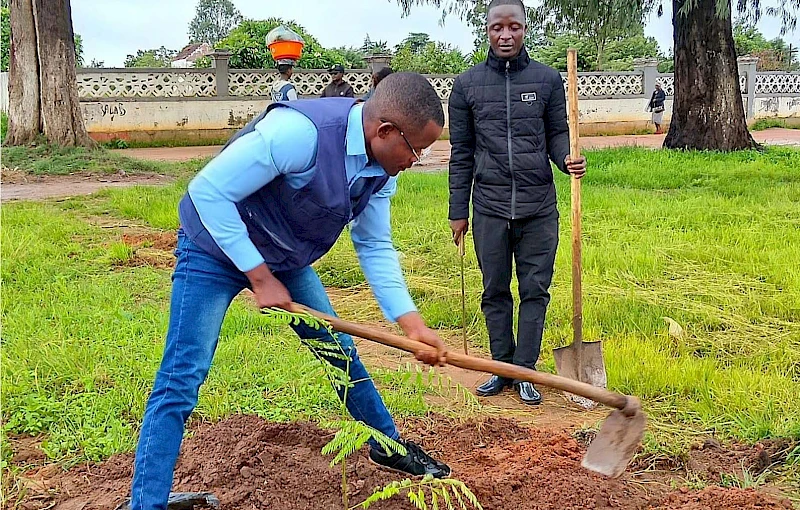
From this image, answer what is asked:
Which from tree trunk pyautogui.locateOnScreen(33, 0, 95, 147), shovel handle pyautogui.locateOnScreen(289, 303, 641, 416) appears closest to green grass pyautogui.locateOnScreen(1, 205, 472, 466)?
shovel handle pyautogui.locateOnScreen(289, 303, 641, 416)

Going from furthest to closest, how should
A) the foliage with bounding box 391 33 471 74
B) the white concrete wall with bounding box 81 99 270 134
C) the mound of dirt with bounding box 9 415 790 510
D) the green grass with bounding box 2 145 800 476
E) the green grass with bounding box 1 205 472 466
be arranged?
the foliage with bounding box 391 33 471 74 < the white concrete wall with bounding box 81 99 270 134 < the green grass with bounding box 2 145 800 476 < the green grass with bounding box 1 205 472 466 < the mound of dirt with bounding box 9 415 790 510

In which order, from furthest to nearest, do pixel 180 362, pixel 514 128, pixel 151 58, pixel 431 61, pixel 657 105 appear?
pixel 151 58 < pixel 431 61 < pixel 657 105 < pixel 514 128 < pixel 180 362

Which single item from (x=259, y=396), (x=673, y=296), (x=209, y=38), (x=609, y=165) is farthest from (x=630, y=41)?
(x=209, y=38)

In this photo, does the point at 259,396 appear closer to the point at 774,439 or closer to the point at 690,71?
the point at 774,439

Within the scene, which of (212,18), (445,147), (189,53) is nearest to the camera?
(445,147)

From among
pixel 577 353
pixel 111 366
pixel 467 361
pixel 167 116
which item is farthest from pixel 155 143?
pixel 467 361

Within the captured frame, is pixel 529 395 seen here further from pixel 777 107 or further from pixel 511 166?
pixel 777 107

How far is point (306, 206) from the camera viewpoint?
2457 millimetres

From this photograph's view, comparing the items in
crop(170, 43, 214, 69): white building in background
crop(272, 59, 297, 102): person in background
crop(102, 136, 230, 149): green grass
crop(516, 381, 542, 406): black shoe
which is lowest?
crop(516, 381, 542, 406): black shoe

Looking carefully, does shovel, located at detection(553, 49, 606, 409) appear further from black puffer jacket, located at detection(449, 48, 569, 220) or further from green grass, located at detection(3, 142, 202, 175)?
green grass, located at detection(3, 142, 202, 175)

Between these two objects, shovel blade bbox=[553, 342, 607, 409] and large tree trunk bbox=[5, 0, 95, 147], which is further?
large tree trunk bbox=[5, 0, 95, 147]

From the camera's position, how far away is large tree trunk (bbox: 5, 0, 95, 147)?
13.0 m

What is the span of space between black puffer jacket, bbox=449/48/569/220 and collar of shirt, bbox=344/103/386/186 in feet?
5.27

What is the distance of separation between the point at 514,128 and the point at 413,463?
1.75 m
